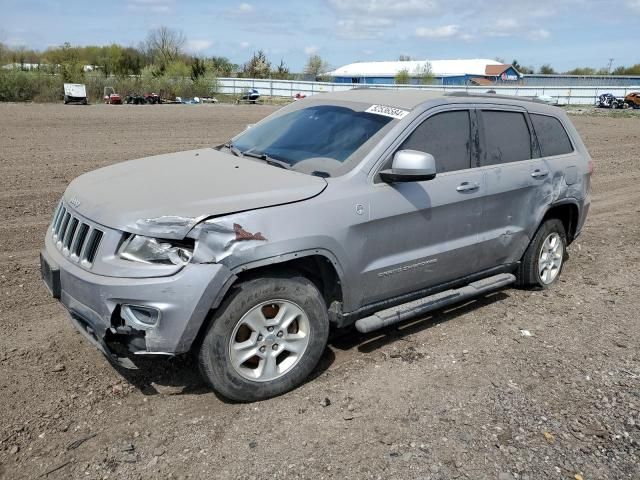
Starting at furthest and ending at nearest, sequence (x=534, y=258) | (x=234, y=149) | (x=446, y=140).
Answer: (x=534, y=258) < (x=234, y=149) < (x=446, y=140)

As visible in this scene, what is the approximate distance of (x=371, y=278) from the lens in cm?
418

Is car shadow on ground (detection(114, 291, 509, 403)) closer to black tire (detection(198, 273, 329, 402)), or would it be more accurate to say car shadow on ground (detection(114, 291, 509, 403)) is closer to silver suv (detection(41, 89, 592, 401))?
black tire (detection(198, 273, 329, 402))

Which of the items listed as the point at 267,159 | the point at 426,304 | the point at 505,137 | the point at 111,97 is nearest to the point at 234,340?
the point at 267,159

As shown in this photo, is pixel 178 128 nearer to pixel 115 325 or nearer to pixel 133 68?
pixel 115 325

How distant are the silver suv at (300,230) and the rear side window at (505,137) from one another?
0.02 m

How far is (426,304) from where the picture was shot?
181 inches

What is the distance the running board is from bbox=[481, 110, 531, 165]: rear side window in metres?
1.04

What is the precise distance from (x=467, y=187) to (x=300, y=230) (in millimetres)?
1706

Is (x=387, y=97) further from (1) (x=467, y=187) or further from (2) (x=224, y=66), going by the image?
(2) (x=224, y=66)

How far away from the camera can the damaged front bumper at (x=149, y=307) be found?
10.8 ft

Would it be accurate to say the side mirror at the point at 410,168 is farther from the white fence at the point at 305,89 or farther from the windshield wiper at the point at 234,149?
the white fence at the point at 305,89

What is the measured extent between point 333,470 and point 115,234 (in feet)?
5.95

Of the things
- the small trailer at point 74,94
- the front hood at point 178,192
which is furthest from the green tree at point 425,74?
the front hood at point 178,192

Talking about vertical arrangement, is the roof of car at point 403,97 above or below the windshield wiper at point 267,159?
above
